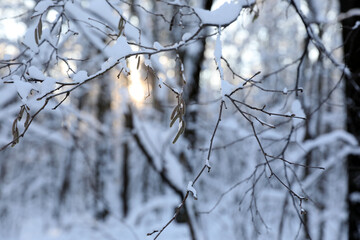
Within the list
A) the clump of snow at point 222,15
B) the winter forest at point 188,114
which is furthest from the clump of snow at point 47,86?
the clump of snow at point 222,15

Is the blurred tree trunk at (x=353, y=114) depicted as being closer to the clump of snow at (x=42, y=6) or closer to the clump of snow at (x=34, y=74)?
the clump of snow at (x=42, y=6)

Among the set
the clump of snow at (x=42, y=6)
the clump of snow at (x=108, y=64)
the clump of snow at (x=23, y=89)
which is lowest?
the clump of snow at (x=23, y=89)

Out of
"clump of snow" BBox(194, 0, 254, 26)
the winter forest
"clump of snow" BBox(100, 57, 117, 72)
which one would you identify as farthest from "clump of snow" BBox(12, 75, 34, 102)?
"clump of snow" BBox(194, 0, 254, 26)

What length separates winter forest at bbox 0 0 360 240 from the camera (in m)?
1.41

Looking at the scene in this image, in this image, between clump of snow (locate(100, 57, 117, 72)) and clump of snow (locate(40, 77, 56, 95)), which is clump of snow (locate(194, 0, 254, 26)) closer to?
clump of snow (locate(100, 57, 117, 72))

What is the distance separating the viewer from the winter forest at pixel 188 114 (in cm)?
141

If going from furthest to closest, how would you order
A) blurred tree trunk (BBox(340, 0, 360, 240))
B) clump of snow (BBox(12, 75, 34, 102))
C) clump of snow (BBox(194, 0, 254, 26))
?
blurred tree trunk (BBox(340, 0, 360, 240))
clump of snow (BBox(194, 0, 254, 26))
clump of snow (BBox(12, 75, 34, 102))

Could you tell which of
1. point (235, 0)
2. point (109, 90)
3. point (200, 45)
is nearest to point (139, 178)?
point (109, 90)

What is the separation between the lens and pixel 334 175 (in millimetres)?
12297

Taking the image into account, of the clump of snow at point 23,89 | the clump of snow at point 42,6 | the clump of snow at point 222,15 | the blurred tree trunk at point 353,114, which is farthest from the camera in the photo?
the blurred tree trunk at point 353,114

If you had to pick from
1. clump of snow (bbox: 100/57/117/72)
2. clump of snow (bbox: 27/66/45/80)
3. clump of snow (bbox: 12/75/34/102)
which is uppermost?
clump of snow (bbox: 27/66/45/80)

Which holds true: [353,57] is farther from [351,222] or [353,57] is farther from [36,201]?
[36,201]

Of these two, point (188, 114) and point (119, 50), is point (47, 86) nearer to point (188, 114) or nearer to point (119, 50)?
point (119, 50)

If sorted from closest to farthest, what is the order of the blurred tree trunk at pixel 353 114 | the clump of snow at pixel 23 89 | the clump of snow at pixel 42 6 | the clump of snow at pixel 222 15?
the clump of snow at pixel 23 89 → the clump of snow at pixel 42 6 → the clump of snow at pixel 222 15 → the blurred tree trunk at pixel 353 114
